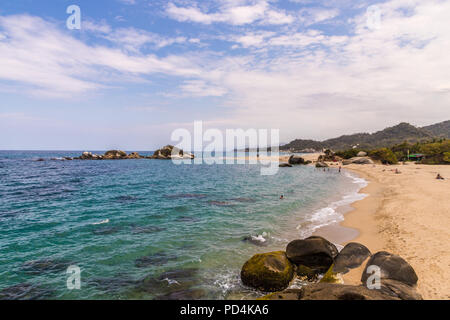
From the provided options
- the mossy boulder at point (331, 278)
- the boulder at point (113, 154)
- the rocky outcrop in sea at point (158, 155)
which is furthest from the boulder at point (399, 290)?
the boulder at point (113, 154)

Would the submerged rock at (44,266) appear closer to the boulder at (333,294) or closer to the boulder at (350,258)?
the boulder at (333,294)

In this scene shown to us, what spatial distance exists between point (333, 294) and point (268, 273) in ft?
12.0

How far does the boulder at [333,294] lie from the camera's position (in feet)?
22.4

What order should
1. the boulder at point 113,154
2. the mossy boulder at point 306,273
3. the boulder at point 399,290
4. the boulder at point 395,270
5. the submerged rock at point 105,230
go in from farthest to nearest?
the boulder at point 113,154 → the submerged rock at point 105,230 → the mossy boulder at point 306,273 → the boulder at point 395,270 → the boulder at point 399,290

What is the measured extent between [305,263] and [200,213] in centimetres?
1314

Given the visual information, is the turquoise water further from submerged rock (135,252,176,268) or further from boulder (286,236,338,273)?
boulder (286,236,338,273)

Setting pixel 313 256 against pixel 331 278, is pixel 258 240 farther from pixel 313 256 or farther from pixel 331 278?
pixel 331 278

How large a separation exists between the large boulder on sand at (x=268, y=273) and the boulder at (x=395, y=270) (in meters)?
3.29

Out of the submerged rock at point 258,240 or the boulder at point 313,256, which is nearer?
the boulder at point 313,256

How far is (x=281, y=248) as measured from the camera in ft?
48.2

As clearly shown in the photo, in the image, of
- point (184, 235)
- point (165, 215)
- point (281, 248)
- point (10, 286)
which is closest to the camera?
point (10, 286)

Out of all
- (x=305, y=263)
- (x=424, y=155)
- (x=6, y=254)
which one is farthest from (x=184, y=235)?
(x=424, y=155)

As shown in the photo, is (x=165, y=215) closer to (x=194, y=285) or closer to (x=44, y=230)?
(x=44, y=230)

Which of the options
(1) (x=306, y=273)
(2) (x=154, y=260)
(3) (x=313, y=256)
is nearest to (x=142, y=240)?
(2) (x=154, y=260)
